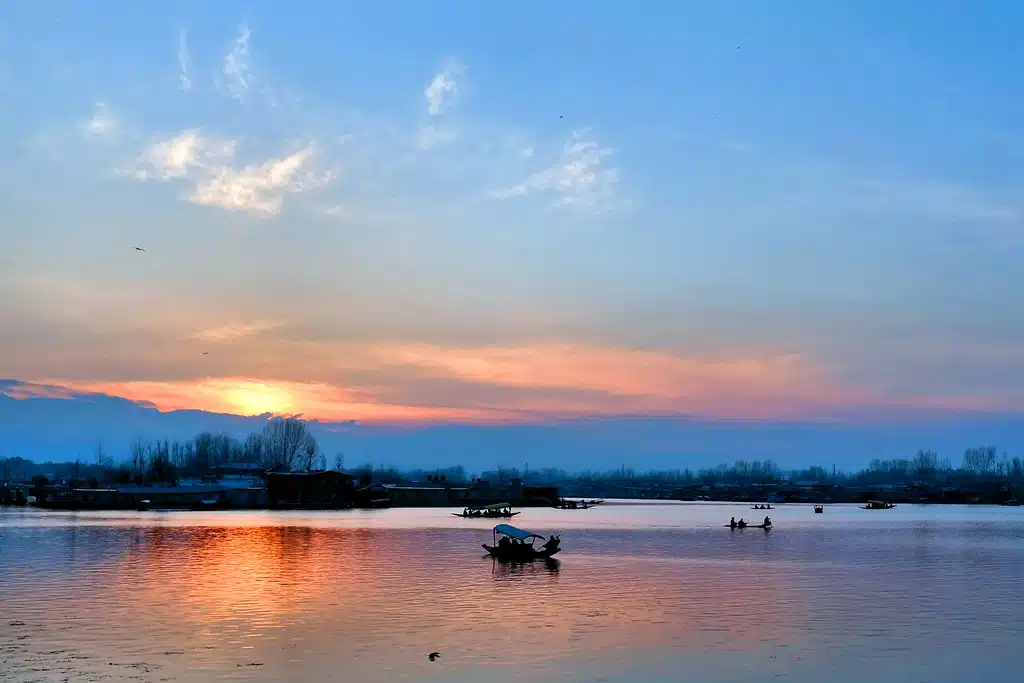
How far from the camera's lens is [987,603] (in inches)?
1555

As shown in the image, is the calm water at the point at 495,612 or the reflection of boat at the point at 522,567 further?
the reflection of boat at the point at 522,567

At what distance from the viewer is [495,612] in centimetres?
3506

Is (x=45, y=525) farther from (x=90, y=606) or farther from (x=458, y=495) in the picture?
(x=458, y=495)

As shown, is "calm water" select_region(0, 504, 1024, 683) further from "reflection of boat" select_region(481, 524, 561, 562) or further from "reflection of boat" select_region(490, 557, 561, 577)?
"reflection of boat" select_region(481, 524, 561, 562)

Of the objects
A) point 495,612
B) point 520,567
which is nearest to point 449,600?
point 495,612

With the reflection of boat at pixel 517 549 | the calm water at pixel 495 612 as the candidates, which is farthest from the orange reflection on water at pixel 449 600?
the reflection of boat at pixel 517 549

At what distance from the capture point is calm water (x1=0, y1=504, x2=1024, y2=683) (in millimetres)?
25656

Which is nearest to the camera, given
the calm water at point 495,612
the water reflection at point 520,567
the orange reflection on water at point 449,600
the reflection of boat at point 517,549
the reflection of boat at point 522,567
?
the calm water at point 495,612

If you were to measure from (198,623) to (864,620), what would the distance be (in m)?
22.8

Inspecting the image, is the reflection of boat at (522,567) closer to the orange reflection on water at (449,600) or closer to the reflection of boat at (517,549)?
the orange reflection on water at (449,600)

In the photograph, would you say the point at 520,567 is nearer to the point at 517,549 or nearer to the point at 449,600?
the point at 517,549

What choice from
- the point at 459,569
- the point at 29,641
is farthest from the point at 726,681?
the point at 459,569

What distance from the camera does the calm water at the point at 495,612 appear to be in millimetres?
25656

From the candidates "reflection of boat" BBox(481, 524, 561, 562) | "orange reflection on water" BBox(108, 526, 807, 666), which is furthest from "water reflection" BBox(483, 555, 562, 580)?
"reflection of boat" BBox(481, 524, 561, 562)
